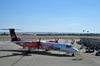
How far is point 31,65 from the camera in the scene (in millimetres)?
16594

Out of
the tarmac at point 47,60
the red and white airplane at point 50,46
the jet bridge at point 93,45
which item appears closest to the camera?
the tarmac at point 47,60

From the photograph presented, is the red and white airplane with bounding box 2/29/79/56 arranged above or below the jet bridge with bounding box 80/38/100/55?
above

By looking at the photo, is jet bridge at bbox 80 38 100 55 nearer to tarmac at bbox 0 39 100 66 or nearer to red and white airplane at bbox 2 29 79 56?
red and white airplane at bbox 2 29 79 56

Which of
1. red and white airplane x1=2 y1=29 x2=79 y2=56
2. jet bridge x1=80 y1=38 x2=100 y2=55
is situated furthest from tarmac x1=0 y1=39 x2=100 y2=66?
jet bridge x1=80 y1=38 x2=100 y2=55

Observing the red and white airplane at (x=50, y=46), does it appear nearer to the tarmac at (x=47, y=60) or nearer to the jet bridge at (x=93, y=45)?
the tarmac at (x=47, y=60)

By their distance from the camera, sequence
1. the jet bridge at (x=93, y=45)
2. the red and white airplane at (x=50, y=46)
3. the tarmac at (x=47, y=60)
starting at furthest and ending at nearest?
the jet bridge at (x=93, y=45), the red and white airplane at (x=50, y=46), the tarmac at (x=47, y=60)

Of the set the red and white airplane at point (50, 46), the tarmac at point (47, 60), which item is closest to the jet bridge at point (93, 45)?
the red and white airplane at point (50, 46)

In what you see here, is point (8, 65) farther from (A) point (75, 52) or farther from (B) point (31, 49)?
(A) point (75, 52)

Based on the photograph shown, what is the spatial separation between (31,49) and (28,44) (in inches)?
68.7

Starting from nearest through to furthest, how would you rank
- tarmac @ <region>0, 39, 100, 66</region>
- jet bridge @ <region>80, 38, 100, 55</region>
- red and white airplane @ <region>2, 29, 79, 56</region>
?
1. tarmac @ <region>0, 39, 100, 66</region>
2. red and white airplane @ <region>2, 29, 79, 56</region>
3. jet bridge @ <region>80, 38, 100, 55</region>

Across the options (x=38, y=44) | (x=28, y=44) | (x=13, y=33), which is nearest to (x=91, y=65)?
(x=38, y=44)

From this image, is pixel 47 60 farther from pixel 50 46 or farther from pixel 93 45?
pixel 93 45

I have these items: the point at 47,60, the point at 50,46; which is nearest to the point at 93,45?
the point at 50,46

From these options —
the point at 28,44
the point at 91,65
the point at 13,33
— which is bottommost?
the point at 91,65
